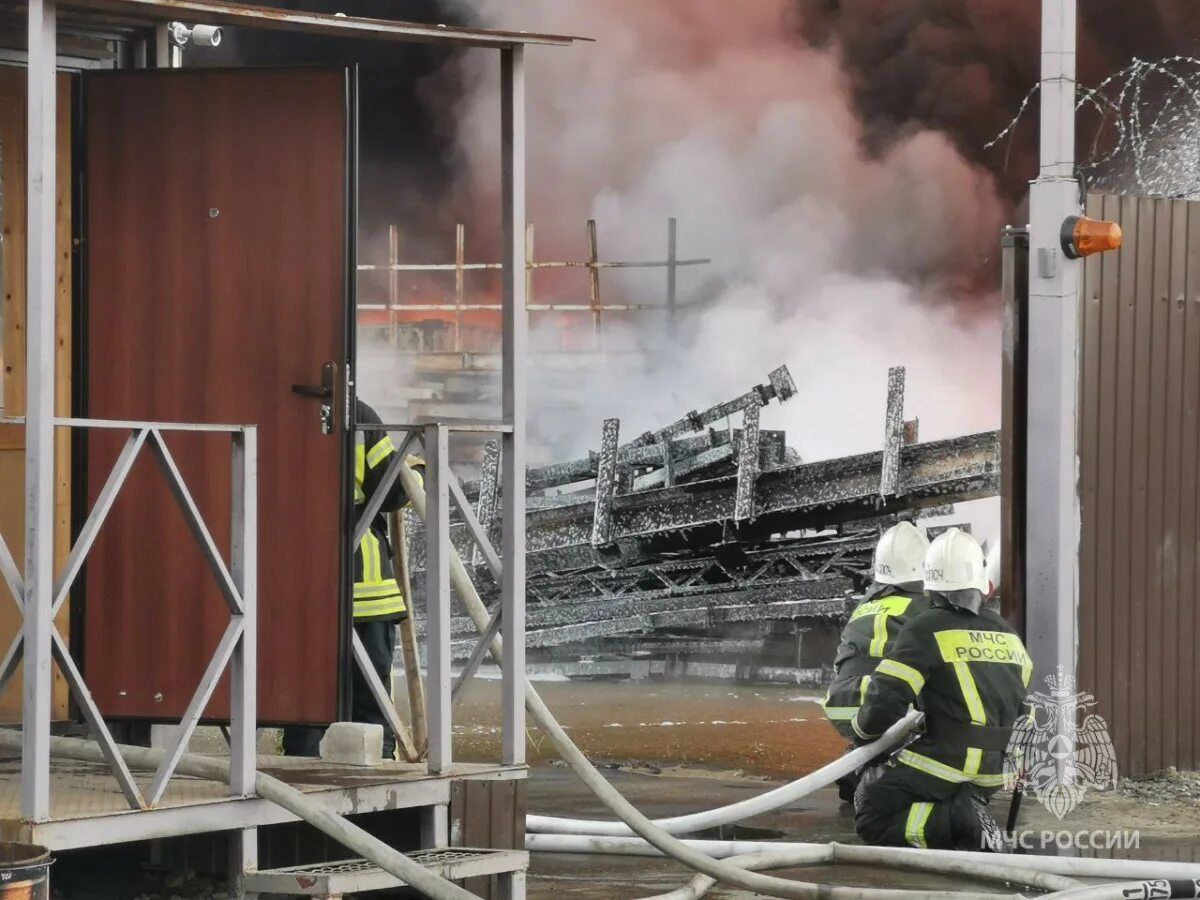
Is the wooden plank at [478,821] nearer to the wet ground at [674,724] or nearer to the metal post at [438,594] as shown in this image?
the metal post at [438,594]

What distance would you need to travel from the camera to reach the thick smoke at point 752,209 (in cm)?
1306

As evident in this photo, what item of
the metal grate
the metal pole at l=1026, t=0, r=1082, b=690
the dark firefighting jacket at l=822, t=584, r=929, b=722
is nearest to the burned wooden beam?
the metal pole at l=1026, t=0, r=1082, b=690

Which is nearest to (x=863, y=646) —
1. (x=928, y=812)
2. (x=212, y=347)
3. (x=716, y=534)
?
(x=928, y=812)

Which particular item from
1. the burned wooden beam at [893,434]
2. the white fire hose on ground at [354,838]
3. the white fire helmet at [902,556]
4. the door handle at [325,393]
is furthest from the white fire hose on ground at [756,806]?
the burned wooden beam at [893,434]

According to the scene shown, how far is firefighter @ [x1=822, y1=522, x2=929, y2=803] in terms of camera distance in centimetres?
812

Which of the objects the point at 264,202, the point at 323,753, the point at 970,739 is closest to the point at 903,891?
the point at 970,739

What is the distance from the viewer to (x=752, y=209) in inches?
523

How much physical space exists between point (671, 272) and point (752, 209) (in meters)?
0.73

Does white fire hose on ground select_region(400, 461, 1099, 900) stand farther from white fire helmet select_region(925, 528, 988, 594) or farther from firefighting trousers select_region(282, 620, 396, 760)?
white fire helmet select_region(925, 528, 988, 594)

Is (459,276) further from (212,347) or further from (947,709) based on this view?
(212,347)

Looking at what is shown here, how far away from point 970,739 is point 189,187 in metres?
3.62

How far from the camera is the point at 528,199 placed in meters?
13.6

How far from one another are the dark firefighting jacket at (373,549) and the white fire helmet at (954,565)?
2123 millimetres

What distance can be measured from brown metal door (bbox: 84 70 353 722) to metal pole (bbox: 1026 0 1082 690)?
13.4 feet
